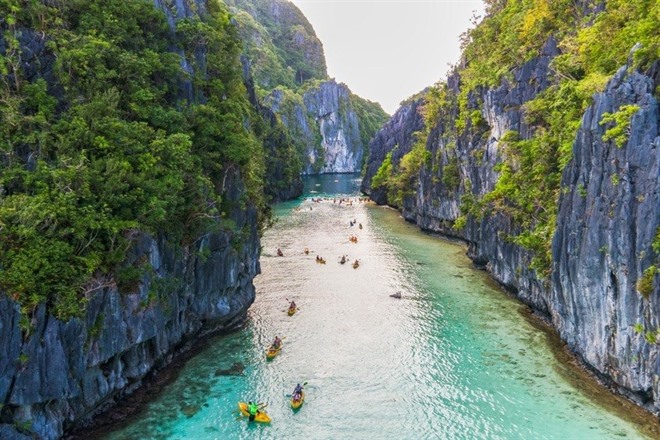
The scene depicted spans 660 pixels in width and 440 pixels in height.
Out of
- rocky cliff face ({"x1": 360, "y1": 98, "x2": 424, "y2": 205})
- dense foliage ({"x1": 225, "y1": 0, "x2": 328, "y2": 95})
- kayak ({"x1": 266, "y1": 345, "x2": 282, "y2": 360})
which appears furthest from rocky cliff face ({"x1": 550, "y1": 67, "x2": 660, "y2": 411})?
dense foliage ({"x1": 225, "y1": 0, "x2": 328, "y2": 95})

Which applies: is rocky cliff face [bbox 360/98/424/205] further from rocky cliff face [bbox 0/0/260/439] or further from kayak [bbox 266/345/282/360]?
kayak [bbox 266/345/282/360]

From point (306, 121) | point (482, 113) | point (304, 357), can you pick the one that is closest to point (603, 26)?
point (482, 113)

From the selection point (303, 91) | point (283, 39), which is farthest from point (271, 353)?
point (283, 39)

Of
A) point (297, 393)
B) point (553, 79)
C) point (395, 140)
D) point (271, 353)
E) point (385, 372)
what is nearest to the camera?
point (297, 393)

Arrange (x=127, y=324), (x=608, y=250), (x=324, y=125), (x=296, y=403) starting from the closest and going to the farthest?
1. (x=127, y=324)
2. (x=608, y=250)
3. (x=296, y=403)
4. (x=324, y=125)

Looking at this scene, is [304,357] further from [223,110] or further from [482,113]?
[482,113]

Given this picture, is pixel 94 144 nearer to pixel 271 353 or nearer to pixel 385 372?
pixel 271 353

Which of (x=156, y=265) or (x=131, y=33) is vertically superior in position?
(x=131, y=33)
